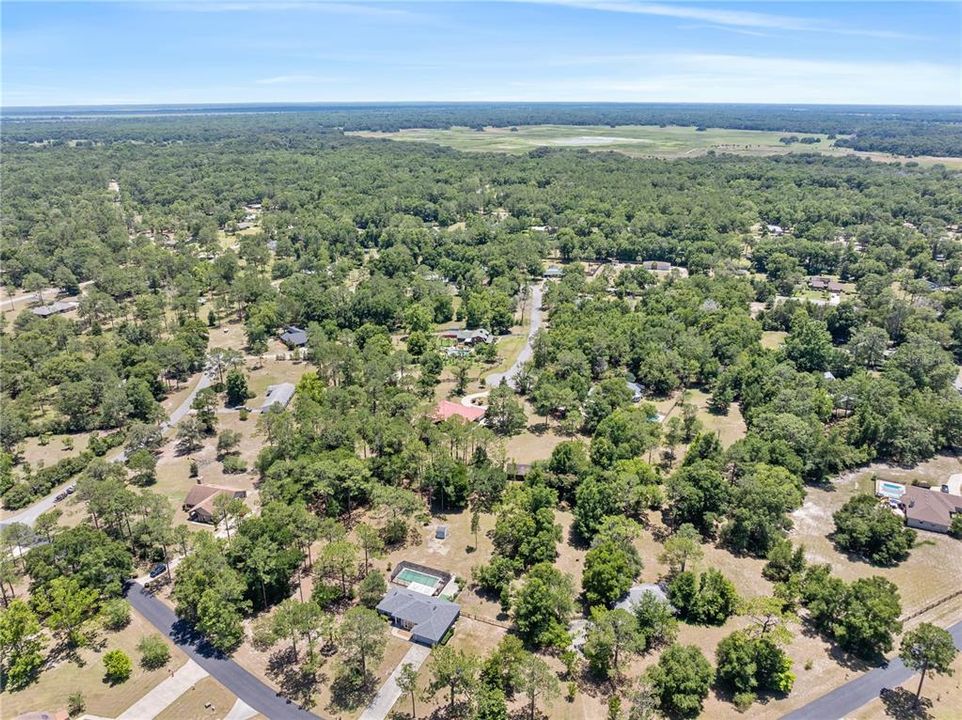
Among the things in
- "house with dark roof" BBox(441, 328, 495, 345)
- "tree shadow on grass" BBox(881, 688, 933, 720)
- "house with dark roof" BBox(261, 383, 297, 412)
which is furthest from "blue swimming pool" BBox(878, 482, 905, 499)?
"house with dark roof" BBox(261, 383, 297, 412)

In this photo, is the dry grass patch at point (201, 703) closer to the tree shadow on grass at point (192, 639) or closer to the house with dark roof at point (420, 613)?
the tree shadow on grass at point (192, 639)

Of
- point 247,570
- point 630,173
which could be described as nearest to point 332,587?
point 247,570

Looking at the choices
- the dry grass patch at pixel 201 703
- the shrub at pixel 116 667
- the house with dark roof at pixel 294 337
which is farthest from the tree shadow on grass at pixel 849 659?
the house with dark roof at pixel 294 337

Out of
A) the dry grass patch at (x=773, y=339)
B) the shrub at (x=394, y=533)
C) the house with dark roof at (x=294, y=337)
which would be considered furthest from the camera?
the house with dark roof at (x=294, y=337)

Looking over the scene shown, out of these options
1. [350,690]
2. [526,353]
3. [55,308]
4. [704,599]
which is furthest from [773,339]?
[55,308]

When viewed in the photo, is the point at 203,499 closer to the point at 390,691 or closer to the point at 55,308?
the point at 390,691

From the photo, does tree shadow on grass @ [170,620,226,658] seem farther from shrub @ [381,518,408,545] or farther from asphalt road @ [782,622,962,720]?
asphalt road @ [782,622,962,720]
